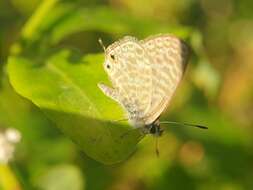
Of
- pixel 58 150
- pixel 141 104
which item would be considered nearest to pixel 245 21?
pixel 58 150

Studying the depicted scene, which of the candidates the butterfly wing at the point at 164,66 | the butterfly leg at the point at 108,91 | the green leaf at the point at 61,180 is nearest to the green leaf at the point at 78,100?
the butterfly leg at the point at 108,91

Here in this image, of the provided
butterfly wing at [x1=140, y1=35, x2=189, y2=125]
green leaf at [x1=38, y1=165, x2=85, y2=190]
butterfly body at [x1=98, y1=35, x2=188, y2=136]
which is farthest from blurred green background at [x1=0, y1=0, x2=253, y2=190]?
butterfly wing at [x1=140, y1=35, x2=189, y2=125]

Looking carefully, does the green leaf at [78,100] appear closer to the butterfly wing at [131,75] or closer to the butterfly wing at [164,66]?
the butterfly wing at [131,75]

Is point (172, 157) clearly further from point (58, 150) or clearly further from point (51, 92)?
point (51, 92)

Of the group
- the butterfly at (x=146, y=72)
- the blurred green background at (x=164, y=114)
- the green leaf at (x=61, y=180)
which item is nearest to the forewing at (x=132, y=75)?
the butterfly at (x=146, y=72)

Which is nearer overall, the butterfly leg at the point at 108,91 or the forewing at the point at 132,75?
the butterfly leg at the point at 108,91

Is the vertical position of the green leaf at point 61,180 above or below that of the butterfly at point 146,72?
below

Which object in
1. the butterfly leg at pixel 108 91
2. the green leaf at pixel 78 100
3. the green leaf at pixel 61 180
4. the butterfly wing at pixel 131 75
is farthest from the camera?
the green leaf at pixel 61 180

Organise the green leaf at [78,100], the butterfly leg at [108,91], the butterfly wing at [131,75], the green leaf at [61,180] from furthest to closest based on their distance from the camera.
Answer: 1. the green leaf at [61,180]
2. the butterfly wing at [131,75]
3. the butterfly leg at [108,91]
4. the green leaf at [78,100]

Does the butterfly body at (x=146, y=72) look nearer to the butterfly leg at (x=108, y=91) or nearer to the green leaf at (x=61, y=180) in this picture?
the butterfly leg at (x=108, y=91)
